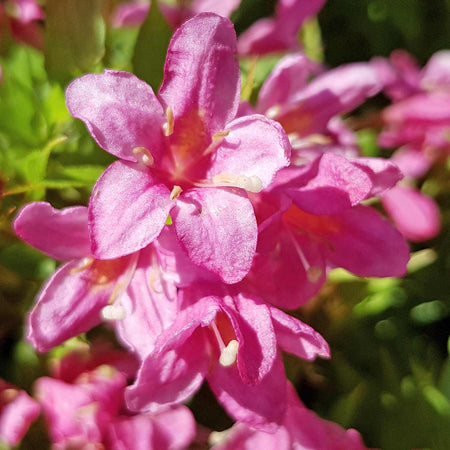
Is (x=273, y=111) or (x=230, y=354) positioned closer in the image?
(x=230, y=354)

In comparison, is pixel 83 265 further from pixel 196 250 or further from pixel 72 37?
pixel 72 37

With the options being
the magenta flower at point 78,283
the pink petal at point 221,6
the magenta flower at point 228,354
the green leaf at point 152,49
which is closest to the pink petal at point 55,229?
the magenta flower at point 78,283

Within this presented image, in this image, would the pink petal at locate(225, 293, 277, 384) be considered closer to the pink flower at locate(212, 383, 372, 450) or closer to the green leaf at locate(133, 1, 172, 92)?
the pink flower at locate(212, 383, 372, 450)

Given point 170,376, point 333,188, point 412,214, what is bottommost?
point 412,214

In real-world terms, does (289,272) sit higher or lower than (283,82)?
lower

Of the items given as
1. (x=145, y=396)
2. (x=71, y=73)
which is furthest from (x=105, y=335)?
(x=71, y=73)

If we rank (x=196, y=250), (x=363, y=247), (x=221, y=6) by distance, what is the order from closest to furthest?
(x=196, y=250)
(x=363, y=247)
(x=221, y=6)

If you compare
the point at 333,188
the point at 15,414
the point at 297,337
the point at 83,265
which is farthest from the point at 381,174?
the point at 15,414
